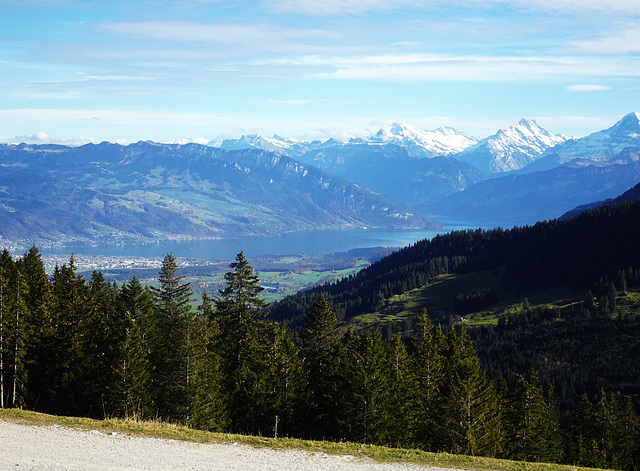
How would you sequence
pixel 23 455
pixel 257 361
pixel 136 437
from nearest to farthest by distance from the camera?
pixel 23 455, pixel 136 437, pixel 257 361

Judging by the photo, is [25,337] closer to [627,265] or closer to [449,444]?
[449,444]

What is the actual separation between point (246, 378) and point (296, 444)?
15410mm

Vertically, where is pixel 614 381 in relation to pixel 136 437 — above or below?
below

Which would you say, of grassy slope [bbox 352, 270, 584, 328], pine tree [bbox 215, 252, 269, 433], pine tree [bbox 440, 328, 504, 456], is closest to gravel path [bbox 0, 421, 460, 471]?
pine tree [bbox 215, 252, 269, 433]

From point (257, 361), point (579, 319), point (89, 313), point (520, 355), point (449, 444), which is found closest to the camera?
point (449, 444)

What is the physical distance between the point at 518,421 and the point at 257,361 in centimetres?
2563

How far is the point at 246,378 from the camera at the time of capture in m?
42.6

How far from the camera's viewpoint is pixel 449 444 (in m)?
40.2

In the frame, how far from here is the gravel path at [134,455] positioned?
2317 centimetres

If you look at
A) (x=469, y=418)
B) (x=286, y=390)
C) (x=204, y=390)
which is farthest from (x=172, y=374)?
(x=469, y=418)

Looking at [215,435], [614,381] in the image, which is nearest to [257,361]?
[215,435]

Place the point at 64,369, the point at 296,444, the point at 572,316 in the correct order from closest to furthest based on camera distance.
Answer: the point at 296,444 → the point at 64,369 → the point at 572,316

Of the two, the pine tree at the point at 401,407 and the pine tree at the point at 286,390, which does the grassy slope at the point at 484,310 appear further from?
the pine tree at the point at 286,390

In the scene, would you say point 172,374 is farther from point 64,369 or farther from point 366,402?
point 366,402
